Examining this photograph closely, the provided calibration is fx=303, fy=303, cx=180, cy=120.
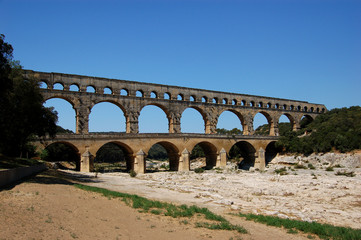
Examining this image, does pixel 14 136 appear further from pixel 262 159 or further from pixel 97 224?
pixel 262 159

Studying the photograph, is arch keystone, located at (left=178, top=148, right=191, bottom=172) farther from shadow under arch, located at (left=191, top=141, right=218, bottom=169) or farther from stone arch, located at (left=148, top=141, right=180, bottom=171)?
shadow under arch, located at (left=191, top=141, right=218, bottom=169)

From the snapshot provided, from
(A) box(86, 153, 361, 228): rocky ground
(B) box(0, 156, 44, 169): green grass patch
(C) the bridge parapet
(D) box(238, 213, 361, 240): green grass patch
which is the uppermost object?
(C) the bridge parapet

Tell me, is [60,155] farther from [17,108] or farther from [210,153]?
[17,108]

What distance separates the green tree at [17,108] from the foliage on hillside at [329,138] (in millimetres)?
34491

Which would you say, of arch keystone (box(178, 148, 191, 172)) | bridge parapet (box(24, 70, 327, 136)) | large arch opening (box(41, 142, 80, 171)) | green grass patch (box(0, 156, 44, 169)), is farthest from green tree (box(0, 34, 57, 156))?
large arch opening (box(41, 142, 80, 171))

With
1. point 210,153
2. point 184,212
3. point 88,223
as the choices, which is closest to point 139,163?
point 210,153

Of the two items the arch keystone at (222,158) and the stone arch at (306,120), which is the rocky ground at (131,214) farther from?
the stone arch at (306,120)

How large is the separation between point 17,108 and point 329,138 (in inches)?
1496

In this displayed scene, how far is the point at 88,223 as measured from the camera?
9719 millimetres

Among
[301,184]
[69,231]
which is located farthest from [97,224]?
[301,184]

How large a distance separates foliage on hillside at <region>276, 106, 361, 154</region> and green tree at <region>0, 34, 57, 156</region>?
1358 inches

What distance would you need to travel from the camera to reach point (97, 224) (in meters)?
9.74

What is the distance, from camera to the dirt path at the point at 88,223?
8.38m

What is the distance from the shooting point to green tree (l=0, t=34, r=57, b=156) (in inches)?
717
